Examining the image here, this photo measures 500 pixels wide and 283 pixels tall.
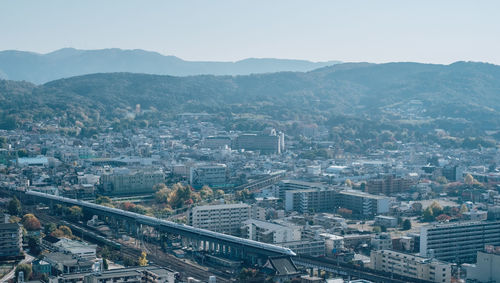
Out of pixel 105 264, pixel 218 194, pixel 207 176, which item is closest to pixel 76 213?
pixel 218 194

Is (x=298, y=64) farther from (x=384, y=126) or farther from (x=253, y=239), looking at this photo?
Answer: (x=253, y=239)

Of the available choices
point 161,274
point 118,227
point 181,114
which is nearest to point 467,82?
point 181,114

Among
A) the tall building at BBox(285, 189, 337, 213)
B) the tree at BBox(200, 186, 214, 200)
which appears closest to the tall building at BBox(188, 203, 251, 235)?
the tall building at BBox(285, 189, 337, 213)

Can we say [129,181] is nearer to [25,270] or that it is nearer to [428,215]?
[428,215]

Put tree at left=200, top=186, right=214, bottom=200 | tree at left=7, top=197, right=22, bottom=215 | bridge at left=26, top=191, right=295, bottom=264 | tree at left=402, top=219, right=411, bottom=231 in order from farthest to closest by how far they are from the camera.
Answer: tree at left=200, top=186, right=214, bottom=200, tree at left=7, top=197, right=22, bottom=215, tree at left=402, top=219, right=411, bottom=231, bridge at left=26, top=191, right=295, bottom=264

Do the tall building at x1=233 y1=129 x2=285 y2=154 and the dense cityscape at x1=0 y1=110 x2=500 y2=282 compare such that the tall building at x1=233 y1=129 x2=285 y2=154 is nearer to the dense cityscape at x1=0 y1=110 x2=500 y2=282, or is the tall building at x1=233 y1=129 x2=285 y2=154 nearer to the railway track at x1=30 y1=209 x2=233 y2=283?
the dense cityscape at x1=0 y1=110 x2=500 y2=282

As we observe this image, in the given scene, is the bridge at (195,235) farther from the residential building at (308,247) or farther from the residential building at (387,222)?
the residential building at (387,222)
